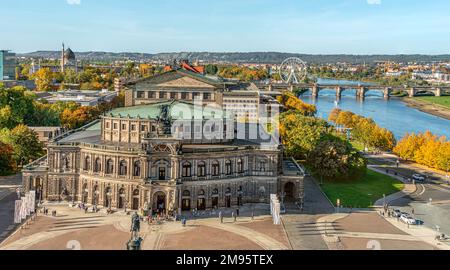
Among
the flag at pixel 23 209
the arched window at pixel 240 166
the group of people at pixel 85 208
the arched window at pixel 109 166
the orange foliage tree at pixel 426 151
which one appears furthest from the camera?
the orange foliage tree at pixel 426 151

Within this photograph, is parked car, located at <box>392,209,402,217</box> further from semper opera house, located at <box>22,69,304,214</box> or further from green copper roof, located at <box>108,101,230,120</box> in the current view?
green copper roof, located at <box>108,101,230,120</box>

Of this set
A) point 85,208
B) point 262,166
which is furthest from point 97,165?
point 262,166

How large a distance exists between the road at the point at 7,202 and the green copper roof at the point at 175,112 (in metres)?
19.9

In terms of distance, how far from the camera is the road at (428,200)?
232 ft

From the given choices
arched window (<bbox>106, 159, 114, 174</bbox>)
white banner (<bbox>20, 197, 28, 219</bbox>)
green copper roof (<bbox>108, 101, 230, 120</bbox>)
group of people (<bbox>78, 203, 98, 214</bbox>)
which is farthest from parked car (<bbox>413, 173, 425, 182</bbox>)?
white banner (<bbox>20, 197, 28, 219</bbox>)

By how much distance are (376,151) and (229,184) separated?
64.4 metres

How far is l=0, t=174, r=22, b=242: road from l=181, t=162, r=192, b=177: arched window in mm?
23066

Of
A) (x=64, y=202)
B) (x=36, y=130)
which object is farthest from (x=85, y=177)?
(x=36, y=130)

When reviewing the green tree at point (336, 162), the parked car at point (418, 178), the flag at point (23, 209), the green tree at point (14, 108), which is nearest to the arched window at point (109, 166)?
the flag at point (23, 209)

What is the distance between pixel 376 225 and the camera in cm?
6662

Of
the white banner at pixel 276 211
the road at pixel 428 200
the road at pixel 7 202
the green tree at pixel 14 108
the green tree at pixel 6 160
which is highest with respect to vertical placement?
the green tree at pixel 14 108

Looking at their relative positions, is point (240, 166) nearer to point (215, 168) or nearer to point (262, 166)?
point (262, 166)

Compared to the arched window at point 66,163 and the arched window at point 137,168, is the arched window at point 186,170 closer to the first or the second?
the arched window at point 137,168
